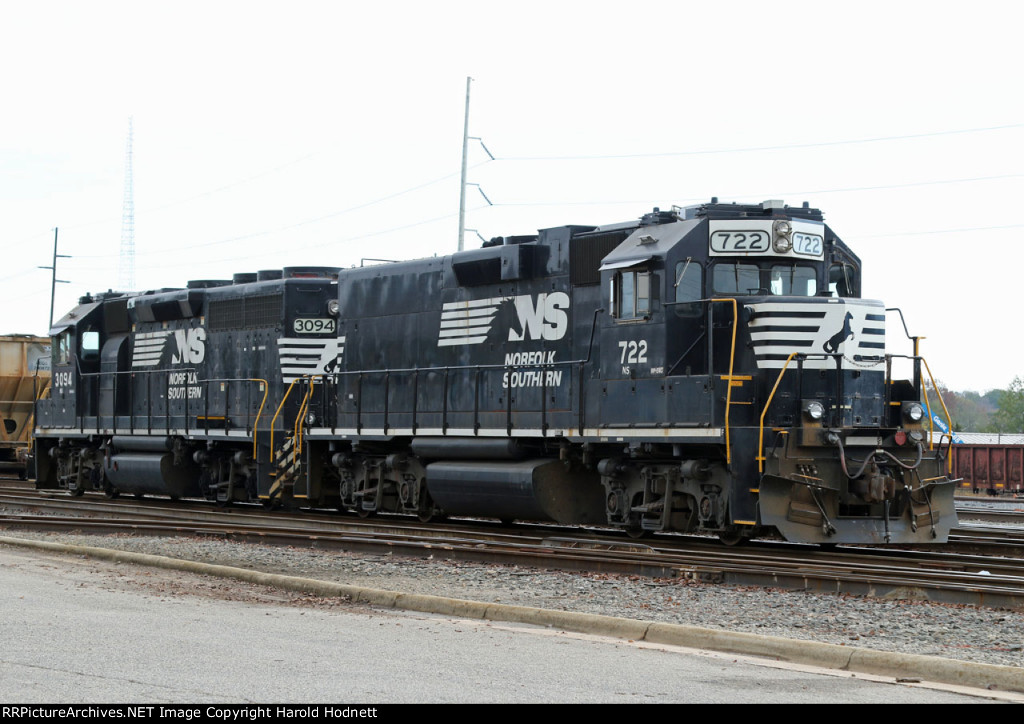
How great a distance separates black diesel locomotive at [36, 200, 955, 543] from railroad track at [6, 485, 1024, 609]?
1.48ft

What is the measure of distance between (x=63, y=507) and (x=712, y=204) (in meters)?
12.7

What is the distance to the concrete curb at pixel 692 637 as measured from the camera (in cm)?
714

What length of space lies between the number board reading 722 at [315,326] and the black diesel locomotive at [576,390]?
24 mm

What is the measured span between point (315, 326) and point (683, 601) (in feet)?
42.0

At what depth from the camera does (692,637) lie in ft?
27.5

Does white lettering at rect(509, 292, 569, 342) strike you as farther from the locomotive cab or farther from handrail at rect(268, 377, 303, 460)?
handrail at rect(268, 377, 303, 460)

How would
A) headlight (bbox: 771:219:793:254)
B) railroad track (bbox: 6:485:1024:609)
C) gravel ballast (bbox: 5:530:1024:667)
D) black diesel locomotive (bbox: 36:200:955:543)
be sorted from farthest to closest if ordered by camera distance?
headlight (bbox: 771:219:793:254) → black diesel locomotive (bbox: 36:200:955:543) → railroad track (bbox: 6:485:1024:609) → gravel ballast (bbox: 5:530:1024:667)

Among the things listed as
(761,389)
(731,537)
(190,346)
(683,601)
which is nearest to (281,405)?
(190,346)

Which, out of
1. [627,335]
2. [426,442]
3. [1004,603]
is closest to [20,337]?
[426,442]

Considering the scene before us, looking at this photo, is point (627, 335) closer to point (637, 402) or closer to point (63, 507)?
point (637, 402)

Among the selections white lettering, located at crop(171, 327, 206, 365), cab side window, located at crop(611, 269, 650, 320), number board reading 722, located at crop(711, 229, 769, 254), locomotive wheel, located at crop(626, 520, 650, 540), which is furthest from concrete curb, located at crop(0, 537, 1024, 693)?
white lettering, located at crop(171, 327, 206, 365)

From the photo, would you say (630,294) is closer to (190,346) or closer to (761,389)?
(761,389)

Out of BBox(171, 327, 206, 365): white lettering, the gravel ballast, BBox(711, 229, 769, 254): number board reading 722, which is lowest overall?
the gravel ballast

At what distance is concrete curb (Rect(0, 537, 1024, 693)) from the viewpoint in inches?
281
